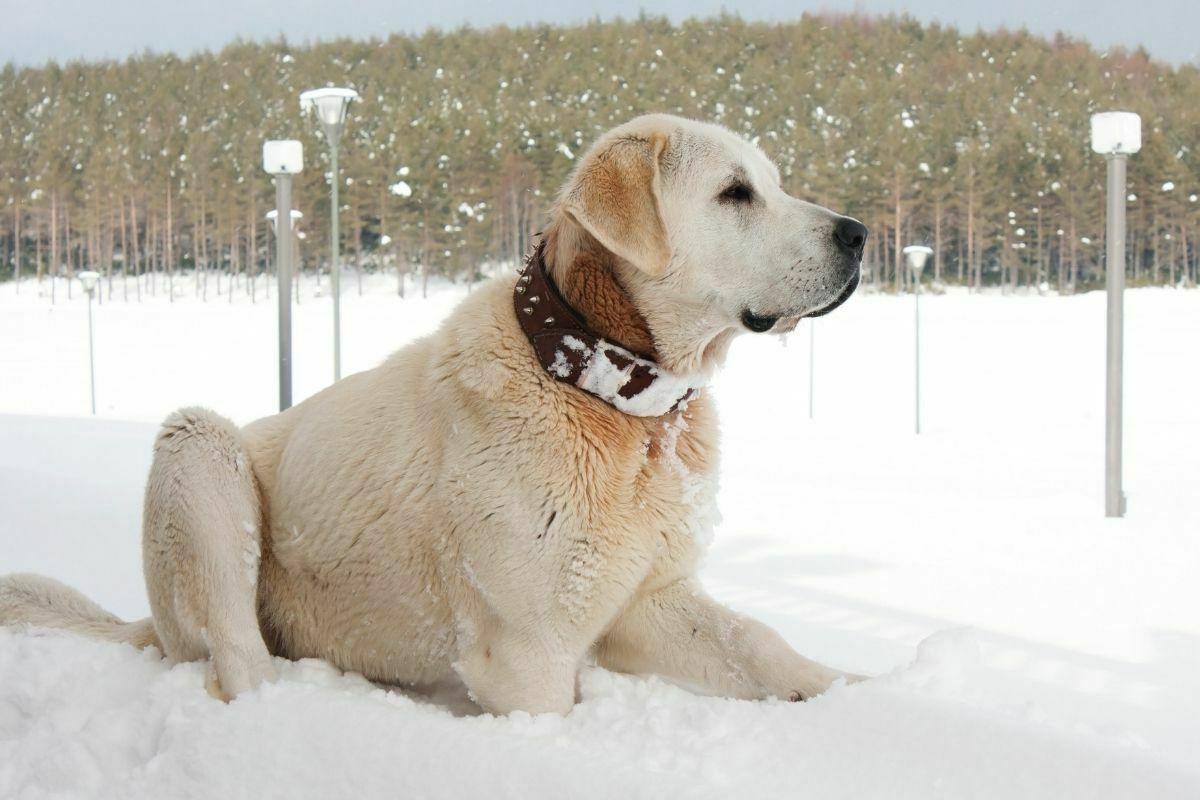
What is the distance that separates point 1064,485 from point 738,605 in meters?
6.94

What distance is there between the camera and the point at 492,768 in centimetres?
199

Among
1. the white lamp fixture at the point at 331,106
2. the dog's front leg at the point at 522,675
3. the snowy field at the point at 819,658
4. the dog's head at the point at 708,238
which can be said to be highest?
the white lamp fixture at the point at 331,106

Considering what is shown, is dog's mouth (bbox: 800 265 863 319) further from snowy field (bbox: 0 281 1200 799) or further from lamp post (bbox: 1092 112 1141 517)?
lamp post (bbox: 1092 112 1141 517)

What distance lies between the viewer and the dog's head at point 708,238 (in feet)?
8.30

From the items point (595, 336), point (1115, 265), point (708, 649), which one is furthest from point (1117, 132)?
point (708, 649)

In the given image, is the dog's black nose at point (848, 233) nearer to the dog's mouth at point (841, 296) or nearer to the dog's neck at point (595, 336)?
the dog's mouth at point (841, 296)

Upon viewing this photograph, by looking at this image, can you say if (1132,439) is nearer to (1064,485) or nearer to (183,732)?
(1064,485)

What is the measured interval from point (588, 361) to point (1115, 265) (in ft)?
25.3

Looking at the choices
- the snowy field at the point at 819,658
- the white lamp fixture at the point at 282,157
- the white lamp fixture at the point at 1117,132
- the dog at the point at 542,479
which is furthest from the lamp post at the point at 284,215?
the dog at the point at 542,479

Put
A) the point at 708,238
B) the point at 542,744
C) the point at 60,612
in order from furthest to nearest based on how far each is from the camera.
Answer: the point at 60,612 → the point at 708,238 → the point at 542,744

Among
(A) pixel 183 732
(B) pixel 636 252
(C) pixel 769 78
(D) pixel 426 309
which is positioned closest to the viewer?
(A) pixel 183 732

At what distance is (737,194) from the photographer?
106 inches

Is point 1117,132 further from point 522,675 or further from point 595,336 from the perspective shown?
point 522,675

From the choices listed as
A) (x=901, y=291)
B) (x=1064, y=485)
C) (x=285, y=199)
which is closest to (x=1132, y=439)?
(x=1064, y=485)
